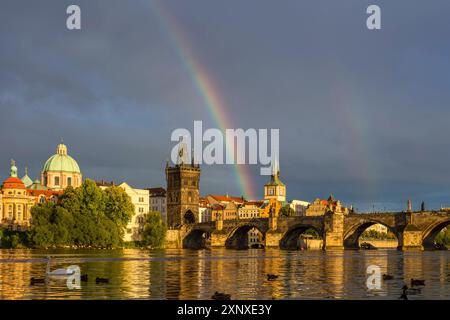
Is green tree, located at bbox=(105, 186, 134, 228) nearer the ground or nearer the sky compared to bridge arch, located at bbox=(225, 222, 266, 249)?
nearer the sky

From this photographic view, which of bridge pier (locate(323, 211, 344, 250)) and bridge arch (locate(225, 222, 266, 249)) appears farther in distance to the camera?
bridge arch (locate(225, 222, 266, 249))

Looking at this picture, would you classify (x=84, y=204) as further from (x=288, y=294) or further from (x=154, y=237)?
(x=288, y=294)

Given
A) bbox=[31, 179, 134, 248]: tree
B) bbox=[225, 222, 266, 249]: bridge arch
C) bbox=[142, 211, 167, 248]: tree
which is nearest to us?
bbox=[31, 179, 134, 248]: tree

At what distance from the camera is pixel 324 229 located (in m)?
150

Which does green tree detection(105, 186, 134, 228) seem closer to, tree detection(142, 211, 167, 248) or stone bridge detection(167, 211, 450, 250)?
tree detection(142, 211, 167, 248)

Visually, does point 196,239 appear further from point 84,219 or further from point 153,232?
point 84,219

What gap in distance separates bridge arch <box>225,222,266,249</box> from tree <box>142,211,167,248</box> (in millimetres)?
25078

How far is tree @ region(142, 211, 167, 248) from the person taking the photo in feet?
492

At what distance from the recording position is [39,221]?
125m

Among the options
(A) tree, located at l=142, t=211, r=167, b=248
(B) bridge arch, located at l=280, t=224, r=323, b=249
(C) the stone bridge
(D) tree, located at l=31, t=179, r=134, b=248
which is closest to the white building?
(C) the stone bridge

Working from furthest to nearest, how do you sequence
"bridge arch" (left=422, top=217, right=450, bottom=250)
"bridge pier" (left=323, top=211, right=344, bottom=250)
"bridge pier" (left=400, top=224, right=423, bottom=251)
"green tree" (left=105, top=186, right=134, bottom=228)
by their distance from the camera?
"bridge pier" (left=323, top=211, right=344, bottom=250) → "green tree" (left=105, top=186, right=134, bottom=228) → "bridge pier" (left=400, top=224, right=423, bottom=251) → "bridge arch" (left=422, top=217, right=450, bottom=250)

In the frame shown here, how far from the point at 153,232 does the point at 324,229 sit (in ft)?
113
